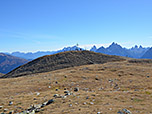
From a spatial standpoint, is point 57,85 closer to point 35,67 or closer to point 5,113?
point 5,113

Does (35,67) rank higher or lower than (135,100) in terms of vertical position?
higher

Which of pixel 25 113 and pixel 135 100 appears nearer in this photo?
pixel 25 113

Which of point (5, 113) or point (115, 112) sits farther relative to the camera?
point (5, 113)

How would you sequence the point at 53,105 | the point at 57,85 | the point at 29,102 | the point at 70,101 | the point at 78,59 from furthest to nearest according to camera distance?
the point at 78,59, the point at 57,85, the point at 29,102, the point at 70,101, the point at 53,105

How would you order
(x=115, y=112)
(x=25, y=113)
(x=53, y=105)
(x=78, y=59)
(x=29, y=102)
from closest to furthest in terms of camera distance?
(x=115, y=112) < (x=25, y=113) < (x=53, y=105) < (x=29, y=102) < (x=78, y=59)

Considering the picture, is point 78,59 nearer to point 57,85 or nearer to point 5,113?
point 57,85

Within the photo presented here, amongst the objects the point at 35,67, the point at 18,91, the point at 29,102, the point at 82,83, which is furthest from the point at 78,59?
the point at 29,102

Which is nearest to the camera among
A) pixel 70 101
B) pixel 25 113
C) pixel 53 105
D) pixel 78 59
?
pixel 25 113

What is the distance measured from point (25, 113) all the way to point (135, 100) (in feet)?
47.1

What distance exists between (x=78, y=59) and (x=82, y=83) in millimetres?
41643

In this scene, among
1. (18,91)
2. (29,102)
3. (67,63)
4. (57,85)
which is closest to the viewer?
(29,102)

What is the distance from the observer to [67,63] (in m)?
67.7

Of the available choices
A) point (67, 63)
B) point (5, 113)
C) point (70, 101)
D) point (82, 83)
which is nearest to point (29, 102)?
point (5, 113)

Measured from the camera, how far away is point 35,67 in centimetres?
6819
